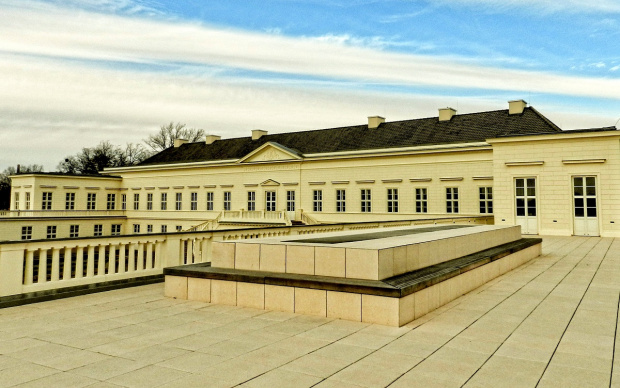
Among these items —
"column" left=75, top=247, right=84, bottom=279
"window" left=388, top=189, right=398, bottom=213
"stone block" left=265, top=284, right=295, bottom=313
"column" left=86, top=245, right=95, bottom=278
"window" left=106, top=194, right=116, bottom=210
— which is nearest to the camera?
"stone block" left=265, top=284, right=295, bottom=313

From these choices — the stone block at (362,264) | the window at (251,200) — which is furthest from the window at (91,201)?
the stone block at (362,264)

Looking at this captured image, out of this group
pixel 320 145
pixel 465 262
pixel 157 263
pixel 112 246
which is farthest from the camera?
pixel 320 145

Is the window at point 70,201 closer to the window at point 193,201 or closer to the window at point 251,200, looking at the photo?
the window at point 193,201

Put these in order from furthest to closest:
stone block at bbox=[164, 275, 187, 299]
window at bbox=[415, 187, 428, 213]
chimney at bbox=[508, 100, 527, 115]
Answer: window at bbox=[415, 187, 428, 213] < chimney at bbox=[508, 100, 527, 115] < stone block at bbox=[164, 275, 187, 299]

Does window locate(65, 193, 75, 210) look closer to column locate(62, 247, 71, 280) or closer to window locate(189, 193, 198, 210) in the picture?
window locate(189, 193, 198, 210)

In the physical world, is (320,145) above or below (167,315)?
above

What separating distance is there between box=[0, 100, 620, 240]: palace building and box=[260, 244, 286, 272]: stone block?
865 inches

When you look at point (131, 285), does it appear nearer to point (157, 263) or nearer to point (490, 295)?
point (157, 263)

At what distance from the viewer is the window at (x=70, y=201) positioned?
47812 millimetres

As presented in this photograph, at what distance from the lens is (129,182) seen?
5250 cm

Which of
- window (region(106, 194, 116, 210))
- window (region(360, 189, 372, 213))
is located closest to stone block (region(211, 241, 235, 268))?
window (region(360, 189, 372, 213))

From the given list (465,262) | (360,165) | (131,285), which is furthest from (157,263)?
(360,165)

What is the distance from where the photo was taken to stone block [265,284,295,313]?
6867mm

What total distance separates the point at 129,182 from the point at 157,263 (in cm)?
4580
